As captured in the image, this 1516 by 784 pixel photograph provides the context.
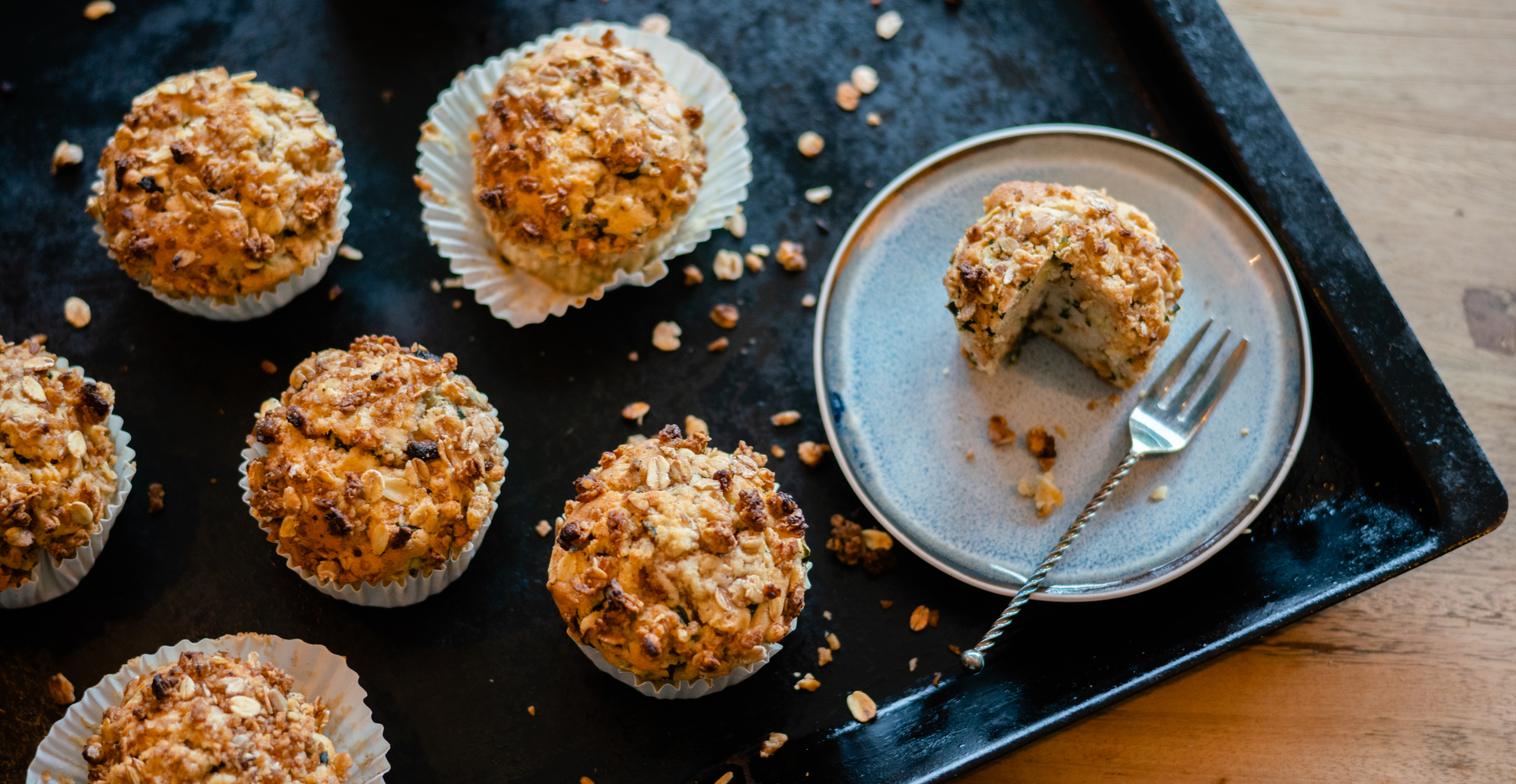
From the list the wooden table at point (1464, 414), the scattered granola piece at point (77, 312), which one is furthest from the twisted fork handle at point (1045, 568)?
the scattered granola piece at point (77, 312)

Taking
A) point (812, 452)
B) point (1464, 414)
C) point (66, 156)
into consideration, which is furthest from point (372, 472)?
point (1464, 414)

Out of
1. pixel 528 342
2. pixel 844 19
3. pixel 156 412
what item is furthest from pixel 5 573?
pixel 844 19

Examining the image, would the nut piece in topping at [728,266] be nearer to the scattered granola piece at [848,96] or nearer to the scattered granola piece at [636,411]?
the scattered granola piece at [636,411]

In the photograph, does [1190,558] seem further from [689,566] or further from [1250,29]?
[1250,29]

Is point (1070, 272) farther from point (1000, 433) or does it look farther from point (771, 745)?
point (771, 745)

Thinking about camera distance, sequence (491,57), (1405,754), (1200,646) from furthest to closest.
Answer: (491,57) → (1405,754) → (1200,646)

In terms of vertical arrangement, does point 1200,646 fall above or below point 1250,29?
below

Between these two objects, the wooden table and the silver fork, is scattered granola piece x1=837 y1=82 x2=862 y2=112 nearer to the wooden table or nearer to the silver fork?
the silver fork
